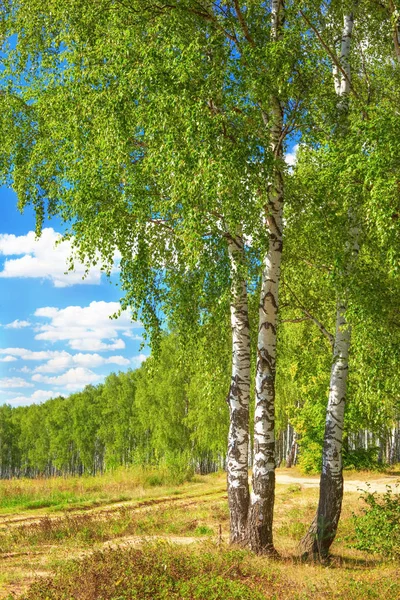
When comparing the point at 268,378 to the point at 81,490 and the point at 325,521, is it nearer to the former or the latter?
the point at 325,521

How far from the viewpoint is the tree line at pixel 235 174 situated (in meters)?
8.26

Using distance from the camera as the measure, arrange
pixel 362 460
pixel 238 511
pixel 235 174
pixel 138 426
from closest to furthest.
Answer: pixel 235 174 → pixel 238 511 → pixel 362 460 → pixel 138 426

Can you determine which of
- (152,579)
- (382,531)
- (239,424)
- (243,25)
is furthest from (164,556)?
(243,25)

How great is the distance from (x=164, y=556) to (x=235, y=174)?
17.9ft

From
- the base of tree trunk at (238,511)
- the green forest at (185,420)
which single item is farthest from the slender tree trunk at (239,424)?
the green forest at (185,420)

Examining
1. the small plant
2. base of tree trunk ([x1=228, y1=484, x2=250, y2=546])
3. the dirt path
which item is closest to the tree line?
base of tree trunk ([x1=228, y1=484, x2=250, y2=546])

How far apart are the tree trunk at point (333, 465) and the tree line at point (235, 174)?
4 centimetres

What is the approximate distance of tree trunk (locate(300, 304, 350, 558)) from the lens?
427 inches

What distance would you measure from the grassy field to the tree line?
4.40ft

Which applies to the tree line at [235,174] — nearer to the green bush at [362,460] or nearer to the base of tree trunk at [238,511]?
the base of tree trunk at [238,511]

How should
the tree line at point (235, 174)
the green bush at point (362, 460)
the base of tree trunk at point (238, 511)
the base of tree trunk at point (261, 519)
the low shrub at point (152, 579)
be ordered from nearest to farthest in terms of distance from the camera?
the low shrub at point (152, 579) → the tree line at point (235, 174) → the base of tree trunk at point (261, 519) → the base of tree trunk at point (238, 511) → the green bush at point (362, 460)

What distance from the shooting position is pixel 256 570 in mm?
8391

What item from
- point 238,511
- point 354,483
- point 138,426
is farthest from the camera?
point 138,426

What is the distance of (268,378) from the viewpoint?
1017cm
